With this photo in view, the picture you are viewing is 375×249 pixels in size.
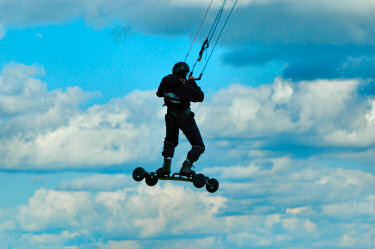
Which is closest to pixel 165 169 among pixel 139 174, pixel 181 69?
pixel 139 174

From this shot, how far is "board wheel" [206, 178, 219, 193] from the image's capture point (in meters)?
25.9

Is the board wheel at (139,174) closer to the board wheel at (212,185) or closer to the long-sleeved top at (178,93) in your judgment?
the board wheel at (212,185)

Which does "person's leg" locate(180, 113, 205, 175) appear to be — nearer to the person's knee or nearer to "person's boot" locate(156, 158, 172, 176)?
the person's knee

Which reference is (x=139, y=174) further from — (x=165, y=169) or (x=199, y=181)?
(x=199, y=181)

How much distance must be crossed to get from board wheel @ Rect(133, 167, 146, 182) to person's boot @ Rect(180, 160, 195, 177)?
161cm

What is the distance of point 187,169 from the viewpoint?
25734 mm

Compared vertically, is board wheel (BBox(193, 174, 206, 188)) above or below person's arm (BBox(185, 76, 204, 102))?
below

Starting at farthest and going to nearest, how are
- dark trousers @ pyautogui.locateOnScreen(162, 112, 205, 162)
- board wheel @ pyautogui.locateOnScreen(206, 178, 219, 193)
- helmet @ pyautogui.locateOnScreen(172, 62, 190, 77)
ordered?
board wheel @ pyautogui.locateOnScreen(206, 178, 219, 193) < dark trousers @ pyautogui.locateOnScreen(162, 112, 205, 162) < helmet @ pyautogui.locateOnScreen(172, 62, 190, 77)

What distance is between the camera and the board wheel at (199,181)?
2544 cm

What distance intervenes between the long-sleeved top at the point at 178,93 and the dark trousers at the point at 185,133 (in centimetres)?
45

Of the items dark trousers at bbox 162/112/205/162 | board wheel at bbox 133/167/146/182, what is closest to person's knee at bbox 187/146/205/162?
dark trousers at bbox 162/112/205/162

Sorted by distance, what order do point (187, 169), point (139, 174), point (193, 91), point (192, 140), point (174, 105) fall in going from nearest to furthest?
point (193, 91)
point (174, 105)
point (187, 169)
point (192, 140)
point (139, 174)

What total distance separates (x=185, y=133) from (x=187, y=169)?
Result: 1440 mm

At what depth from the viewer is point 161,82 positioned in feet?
83.3
